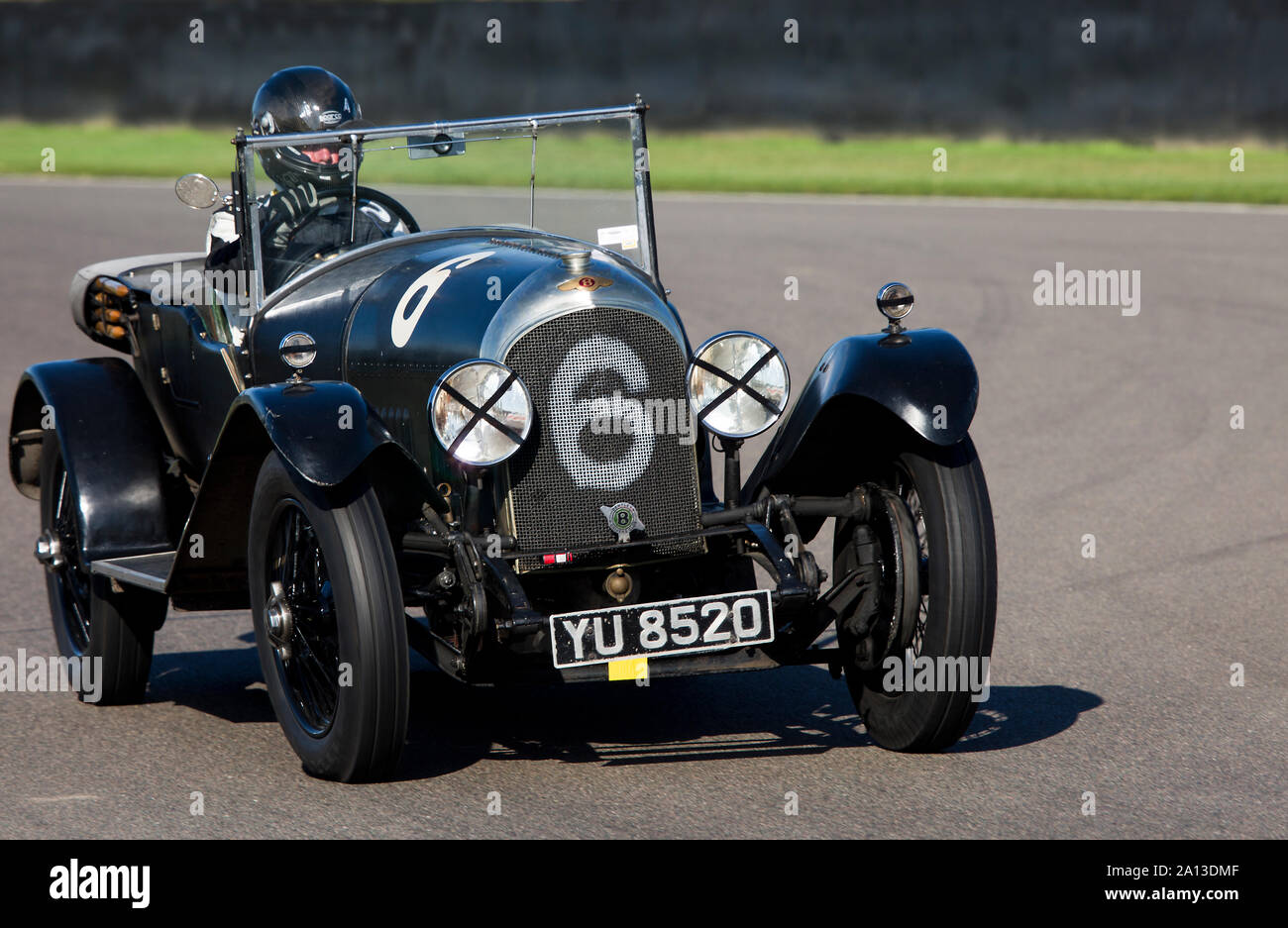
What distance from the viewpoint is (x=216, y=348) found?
5879mm

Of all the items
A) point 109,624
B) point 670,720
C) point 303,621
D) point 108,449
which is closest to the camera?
point 303,621

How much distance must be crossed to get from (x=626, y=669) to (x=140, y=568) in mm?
1879

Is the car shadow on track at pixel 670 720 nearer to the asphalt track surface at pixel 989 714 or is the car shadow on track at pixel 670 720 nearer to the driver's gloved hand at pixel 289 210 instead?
the asphalt track surface at pixel 989 714

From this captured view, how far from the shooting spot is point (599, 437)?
191 inches

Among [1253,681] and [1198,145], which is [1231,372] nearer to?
[1253,681]

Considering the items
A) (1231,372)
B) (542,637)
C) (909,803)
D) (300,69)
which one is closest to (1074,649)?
(909,803)

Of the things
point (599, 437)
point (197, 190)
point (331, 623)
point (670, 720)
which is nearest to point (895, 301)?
point (599, 437)

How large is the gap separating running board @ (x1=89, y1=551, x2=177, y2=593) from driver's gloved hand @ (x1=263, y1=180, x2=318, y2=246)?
1128 mm

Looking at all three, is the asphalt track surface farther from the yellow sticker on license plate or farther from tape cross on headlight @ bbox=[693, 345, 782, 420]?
tape cross on headlight @ bbox=[693, 345, 782, 420]

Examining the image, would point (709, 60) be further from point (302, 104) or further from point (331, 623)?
point (331, 623)

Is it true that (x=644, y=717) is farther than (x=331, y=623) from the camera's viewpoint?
Yes

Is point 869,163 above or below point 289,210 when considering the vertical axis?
above

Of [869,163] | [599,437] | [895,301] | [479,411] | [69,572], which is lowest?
[69,572]

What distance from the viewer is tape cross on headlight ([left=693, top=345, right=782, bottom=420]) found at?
500cm
